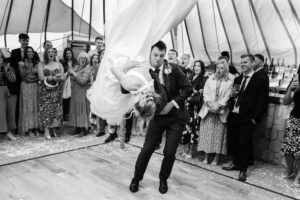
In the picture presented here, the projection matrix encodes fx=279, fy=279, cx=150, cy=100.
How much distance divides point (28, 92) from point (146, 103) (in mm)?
2540

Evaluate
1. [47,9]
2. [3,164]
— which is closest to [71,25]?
[47,9]

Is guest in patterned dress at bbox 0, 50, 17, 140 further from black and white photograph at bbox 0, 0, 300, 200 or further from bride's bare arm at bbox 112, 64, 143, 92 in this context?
bride's bare arm at bbox 112, 64, 143, 92

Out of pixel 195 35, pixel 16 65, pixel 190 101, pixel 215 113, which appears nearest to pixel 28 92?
pixel 16 65

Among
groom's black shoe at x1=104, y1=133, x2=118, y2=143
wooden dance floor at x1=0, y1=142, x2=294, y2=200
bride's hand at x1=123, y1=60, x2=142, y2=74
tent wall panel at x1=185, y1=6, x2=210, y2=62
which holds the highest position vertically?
tent wall panel at x1=185, y1=6, x2=210, y2=62

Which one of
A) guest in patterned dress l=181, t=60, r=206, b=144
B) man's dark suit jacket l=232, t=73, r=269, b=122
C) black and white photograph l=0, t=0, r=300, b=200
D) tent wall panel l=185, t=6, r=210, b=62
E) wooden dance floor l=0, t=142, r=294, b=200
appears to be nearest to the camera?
black and white photograph l=0, t=0, r=300, b=200

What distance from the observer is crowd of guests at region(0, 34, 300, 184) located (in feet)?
9.16

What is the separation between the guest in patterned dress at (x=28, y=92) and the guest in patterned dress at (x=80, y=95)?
481 mm

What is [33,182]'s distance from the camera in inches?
96.9

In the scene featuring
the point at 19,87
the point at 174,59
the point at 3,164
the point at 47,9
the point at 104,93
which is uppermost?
the point at 47,9

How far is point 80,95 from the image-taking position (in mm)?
3996

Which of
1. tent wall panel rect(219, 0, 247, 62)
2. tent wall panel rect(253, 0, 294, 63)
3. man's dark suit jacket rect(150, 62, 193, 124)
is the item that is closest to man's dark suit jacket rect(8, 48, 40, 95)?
man's dark suit jacket rect(150, 62, 193, 124)

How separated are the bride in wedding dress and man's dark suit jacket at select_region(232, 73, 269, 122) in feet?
3.98

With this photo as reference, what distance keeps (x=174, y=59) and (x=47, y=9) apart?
2.94 metres

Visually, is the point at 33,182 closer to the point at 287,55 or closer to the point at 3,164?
the point at 3,164
